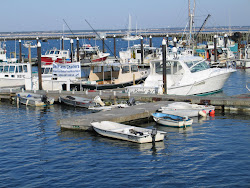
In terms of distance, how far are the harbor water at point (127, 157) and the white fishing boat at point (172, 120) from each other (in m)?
0.31

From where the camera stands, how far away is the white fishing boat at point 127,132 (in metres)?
20.9

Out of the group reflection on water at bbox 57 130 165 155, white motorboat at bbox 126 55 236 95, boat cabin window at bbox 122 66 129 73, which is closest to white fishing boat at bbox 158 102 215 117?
white motorboat at bbox 126 55 236 95

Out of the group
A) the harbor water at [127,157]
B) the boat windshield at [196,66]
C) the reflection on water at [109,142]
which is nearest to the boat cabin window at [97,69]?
the boat windshield at [196,66]

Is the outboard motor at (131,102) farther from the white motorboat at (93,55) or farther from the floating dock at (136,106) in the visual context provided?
the white motorboat at (93,55)

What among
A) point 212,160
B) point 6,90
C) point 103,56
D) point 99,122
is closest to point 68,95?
point 6,90

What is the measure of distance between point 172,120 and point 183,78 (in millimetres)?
9482

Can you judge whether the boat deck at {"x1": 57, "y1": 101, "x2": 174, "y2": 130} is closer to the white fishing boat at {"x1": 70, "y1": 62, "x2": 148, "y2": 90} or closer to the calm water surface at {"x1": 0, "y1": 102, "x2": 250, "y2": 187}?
the calm water surface at {"x1": 0, "y1": 102, "x2": 250, "y2": 187}

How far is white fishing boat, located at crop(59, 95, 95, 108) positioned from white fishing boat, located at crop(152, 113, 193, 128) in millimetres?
6563

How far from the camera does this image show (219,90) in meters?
36.9

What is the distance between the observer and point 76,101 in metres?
31.3

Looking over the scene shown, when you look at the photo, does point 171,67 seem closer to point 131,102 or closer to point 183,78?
point 183,78

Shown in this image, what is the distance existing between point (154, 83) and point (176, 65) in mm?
2199

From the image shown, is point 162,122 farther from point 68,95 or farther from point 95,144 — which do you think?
point 68,95

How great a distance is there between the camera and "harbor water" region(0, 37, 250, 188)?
16688 millimetres
